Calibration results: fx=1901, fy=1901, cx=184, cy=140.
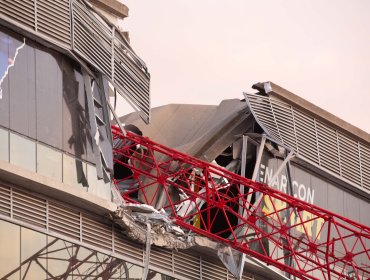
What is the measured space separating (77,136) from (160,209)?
449 inches

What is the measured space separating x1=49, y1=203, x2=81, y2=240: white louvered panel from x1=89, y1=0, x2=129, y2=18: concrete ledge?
32.0ft

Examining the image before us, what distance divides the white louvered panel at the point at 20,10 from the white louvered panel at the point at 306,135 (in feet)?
79.2

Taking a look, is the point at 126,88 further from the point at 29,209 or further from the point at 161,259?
the point at 29,209

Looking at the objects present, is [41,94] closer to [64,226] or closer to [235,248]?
[64,226]

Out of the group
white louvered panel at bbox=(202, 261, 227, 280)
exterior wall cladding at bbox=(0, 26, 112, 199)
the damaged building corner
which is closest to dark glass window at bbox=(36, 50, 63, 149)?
exterior wall cladding at bbox=(0, 26, 112, 199)

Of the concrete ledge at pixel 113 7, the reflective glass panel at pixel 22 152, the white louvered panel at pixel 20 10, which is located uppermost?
the concrete ledge at pixel 113 7

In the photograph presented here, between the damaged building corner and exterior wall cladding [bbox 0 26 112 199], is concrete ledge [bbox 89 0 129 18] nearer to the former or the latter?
exterior wall cladding [bbox 0 26 112 199]

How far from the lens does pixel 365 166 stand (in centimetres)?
9350

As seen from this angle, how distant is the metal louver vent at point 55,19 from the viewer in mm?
66938

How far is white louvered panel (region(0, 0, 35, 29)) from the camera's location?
65.1 m

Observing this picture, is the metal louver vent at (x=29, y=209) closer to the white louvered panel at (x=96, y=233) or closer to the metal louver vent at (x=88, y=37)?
the white louvered panel at (x=96, y=233)

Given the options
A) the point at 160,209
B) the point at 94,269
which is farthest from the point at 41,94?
the point at 160,209

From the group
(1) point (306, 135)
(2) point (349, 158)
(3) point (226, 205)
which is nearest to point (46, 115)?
(3) point (226, 205)

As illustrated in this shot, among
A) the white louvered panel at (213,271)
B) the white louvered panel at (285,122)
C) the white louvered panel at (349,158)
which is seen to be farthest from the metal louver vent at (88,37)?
the white louvered panel at (349,158)
